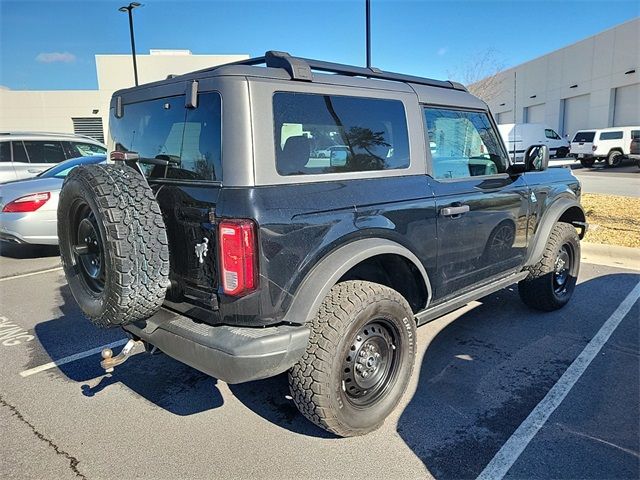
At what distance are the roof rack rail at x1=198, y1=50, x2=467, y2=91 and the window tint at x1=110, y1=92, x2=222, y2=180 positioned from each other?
0.29m

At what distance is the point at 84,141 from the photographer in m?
9.71

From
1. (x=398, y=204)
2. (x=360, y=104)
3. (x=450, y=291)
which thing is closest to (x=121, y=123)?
(x=360, y=104)

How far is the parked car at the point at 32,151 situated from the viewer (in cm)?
923

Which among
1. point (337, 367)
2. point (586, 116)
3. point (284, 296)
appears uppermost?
point (586, 116)

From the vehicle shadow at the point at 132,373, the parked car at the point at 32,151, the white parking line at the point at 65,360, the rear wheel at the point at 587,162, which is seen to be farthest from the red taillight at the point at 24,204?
the rear wheel at the point at 587,162

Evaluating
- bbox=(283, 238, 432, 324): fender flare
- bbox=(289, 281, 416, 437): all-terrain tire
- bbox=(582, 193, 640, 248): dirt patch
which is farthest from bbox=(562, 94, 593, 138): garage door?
bbox=(283, 238, 432, 324): fender flare

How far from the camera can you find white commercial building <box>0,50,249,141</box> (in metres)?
32.2

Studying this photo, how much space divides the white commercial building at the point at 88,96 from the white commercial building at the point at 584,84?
71.5 ft

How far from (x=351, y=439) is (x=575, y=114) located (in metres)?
38.5

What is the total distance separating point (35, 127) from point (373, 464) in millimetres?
37659

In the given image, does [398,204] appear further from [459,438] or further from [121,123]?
[121,123]

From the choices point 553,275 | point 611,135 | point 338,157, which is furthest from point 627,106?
point 338,157

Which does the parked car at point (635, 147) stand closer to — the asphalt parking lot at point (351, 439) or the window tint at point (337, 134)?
the asphalt parking lot at point (351, 439)

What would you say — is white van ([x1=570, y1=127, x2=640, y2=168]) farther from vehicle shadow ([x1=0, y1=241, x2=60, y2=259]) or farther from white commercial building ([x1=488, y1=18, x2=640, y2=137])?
vehicle shadow ([x1=0, y1=241, x2=60, y2=259])
